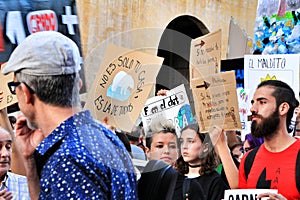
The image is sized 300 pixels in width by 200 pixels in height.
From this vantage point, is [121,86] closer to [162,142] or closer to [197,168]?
[162,142]

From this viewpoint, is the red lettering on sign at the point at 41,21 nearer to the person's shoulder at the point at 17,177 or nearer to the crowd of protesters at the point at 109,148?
the crowd of protesters at the point at 109,148

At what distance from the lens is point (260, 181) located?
11.4ft

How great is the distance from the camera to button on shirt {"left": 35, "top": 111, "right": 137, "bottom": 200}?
1821 mm

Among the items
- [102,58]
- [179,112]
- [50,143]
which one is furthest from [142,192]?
[50,143]

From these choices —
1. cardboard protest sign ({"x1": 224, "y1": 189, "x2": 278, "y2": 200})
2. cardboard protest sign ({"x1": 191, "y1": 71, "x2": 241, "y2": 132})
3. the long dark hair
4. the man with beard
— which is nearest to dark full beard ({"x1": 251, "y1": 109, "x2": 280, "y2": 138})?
the man with beard

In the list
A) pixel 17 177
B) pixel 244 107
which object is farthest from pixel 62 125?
pixel 244 107

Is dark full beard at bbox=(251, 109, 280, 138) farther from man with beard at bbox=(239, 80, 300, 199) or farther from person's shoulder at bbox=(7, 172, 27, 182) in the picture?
person's shoulder at bbox=(7, 172, 27, 182)

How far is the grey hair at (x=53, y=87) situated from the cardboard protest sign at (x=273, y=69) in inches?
87.5

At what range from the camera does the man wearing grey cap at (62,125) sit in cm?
184

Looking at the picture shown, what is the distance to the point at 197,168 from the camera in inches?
162

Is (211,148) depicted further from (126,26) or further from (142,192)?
(126,26)

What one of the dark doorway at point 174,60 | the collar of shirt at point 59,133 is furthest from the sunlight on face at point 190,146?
the collar of shirt at point 59,133

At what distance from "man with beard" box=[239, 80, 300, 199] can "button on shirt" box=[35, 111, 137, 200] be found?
1510 mm

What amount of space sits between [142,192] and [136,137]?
0.55m
